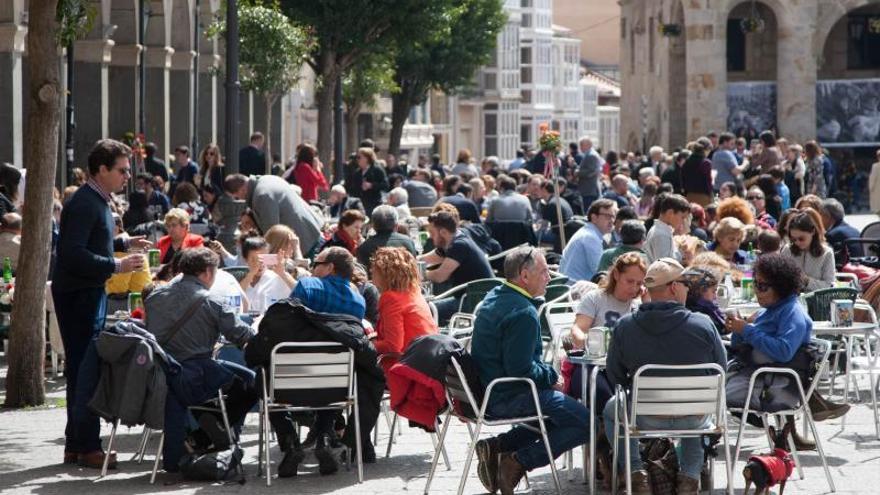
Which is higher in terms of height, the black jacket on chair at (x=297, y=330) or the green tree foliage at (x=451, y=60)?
the green tree foliage at (x=451, y=60)

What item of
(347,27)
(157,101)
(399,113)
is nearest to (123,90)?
(157,101)

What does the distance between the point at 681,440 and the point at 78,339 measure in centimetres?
358

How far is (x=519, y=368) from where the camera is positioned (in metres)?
10.0

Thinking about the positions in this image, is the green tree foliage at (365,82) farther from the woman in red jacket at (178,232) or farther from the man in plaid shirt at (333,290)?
the man in plaid shirt at (333,290)

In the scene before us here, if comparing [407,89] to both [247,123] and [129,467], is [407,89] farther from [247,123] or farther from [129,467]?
[129,467]

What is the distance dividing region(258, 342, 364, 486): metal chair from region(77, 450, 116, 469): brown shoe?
3.12 feet

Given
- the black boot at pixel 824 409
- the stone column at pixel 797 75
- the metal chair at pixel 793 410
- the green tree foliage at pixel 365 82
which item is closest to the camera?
the metal chair at pixel 793 410

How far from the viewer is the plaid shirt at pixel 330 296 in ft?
36.8

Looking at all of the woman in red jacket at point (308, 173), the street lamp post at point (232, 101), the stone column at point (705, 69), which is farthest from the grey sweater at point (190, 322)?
the stone column at point (705, 69)

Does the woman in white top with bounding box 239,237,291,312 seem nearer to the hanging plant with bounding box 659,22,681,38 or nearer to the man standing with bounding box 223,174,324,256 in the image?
the man standing with bounding box 223,174,324,256

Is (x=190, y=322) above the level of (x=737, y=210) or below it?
below

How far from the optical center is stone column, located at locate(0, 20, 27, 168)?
78.8ft

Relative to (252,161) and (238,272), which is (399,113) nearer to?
(252,161)

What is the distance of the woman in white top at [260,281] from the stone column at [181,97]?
2292 centimetres
